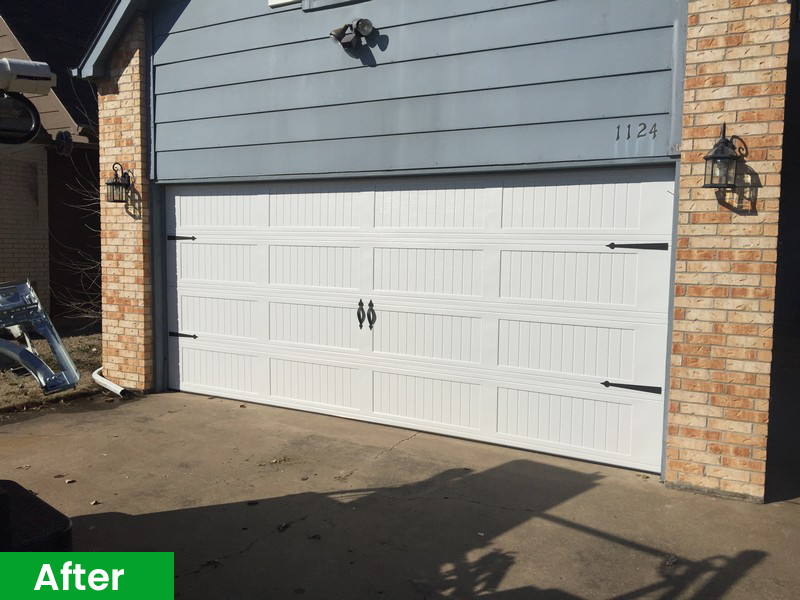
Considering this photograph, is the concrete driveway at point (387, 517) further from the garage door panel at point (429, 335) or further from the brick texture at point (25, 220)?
the brick texture at point (25, 220)

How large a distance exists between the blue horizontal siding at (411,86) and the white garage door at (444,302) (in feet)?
0.93

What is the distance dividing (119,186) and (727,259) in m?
5.86

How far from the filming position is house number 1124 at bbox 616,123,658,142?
16.5 ft

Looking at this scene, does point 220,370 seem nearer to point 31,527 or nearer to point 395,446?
point 395,446

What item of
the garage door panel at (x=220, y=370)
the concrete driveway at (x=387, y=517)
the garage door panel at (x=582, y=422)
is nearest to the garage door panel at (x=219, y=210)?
the garage door panel at (x=220, y=370)

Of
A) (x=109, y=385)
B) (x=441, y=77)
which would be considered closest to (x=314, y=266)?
(x=441, y=77)

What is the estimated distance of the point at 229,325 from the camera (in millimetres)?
7434

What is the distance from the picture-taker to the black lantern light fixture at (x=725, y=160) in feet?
15.0

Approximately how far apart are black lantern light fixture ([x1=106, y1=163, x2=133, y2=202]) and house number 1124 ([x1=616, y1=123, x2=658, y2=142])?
5.02 metres

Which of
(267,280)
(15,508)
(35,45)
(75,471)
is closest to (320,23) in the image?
(267,280)

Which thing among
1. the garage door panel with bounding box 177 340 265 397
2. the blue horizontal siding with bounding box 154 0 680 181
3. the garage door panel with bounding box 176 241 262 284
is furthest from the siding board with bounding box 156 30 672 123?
the garage door panel with bounding box 177 340 265 397

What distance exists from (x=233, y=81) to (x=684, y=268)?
4.52m

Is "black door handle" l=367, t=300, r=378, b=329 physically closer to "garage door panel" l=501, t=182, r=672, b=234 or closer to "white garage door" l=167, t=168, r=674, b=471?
"white garage door" l=167, t=168, r=674, b=471

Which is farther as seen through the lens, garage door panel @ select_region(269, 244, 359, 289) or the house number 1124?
garage door panel @ select_region(269, 244, 359, 289)
